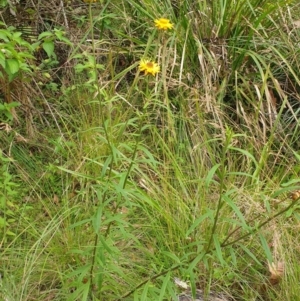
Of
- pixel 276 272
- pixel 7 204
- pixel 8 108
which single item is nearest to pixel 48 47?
pixel 8 108

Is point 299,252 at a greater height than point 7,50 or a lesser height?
lesser

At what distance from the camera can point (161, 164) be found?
1980 mm

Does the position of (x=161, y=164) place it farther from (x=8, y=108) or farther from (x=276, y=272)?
(x=8, y=108)

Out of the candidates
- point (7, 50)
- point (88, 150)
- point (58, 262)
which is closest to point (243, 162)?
point (88, 150)

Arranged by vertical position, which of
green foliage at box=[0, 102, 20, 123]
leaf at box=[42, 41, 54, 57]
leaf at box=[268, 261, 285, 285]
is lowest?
leaf at box=[268, 261, 285, 285]

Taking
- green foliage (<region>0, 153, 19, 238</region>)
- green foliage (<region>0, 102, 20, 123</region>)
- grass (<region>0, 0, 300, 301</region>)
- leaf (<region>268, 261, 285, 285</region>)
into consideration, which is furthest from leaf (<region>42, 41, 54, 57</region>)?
leaf (<region>268, 261, 285, 285</region>)

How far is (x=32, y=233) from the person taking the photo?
2.33 meters

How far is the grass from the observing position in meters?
1.87

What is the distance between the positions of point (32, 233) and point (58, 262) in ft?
0.62

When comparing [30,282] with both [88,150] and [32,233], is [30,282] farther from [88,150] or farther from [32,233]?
[88,150]

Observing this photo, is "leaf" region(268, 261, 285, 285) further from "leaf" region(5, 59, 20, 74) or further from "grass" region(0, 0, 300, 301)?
"leaf" region(5, 59, 20, 74)

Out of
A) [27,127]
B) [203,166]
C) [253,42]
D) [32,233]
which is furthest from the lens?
[253,42]

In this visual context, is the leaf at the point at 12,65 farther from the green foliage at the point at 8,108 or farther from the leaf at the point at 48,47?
the leaf at the point at 48,47

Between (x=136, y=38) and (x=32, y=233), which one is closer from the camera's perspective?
(x=32, y=233)
